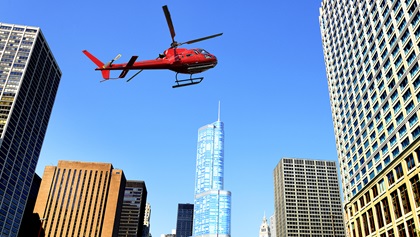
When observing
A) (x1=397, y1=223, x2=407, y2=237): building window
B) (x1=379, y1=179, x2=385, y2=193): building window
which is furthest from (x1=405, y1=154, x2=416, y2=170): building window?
(x1=379, y1=179, x2=385, y2=193): building window

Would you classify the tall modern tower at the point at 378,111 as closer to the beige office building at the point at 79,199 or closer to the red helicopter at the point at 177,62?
the red helicopter at the point at 177,62

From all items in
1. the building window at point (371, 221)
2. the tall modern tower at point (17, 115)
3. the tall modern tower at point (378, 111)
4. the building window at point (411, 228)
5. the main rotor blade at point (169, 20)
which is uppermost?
the tall modern tower at point (17, 115)

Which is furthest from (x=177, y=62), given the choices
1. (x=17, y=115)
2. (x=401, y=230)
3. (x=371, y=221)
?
(x=17, y=115)

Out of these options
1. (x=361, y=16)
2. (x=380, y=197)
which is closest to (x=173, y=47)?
(x=380, y=197)

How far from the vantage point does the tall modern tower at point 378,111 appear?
6178cm

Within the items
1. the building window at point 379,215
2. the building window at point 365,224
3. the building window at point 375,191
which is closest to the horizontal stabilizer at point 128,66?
the building window at point 379,215

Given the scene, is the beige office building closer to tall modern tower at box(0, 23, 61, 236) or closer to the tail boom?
tall modern tower at box(0, 23, 61, 236)

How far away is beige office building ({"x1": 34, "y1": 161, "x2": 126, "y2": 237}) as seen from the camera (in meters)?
180

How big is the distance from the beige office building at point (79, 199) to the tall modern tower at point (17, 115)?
1177 cm

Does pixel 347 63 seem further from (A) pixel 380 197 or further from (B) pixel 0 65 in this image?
(B) pixel 0 65

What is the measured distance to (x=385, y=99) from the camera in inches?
2864

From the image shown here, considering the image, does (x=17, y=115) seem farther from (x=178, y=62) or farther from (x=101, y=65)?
(x=178, y=62)

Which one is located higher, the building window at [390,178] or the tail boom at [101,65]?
the building window at [390,178]

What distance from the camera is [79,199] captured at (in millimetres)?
185500
